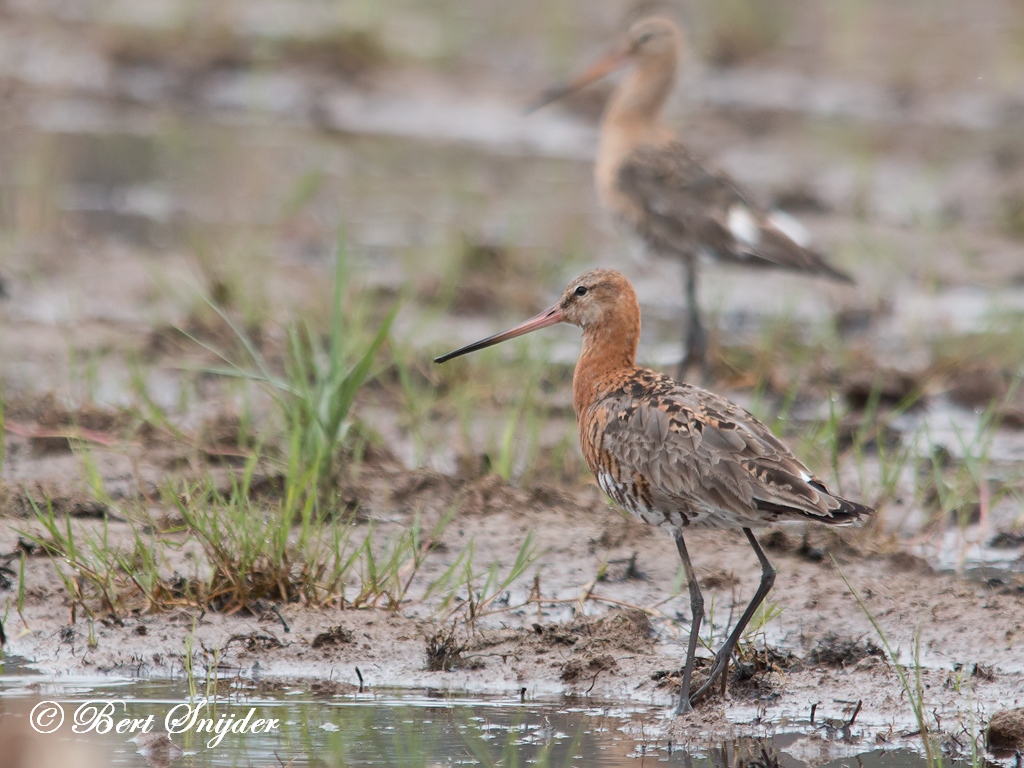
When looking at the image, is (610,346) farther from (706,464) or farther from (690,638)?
(690,638)

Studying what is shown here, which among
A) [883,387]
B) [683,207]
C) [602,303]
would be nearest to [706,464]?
[602,303]

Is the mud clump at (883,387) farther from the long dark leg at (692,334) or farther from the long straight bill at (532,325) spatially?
the long straight bill at (532,325)

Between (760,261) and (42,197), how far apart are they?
5223mm

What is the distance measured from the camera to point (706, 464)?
4777 millimetres

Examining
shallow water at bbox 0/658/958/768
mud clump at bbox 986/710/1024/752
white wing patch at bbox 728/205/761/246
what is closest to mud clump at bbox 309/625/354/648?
shallow water at bbox 0/658/958/768

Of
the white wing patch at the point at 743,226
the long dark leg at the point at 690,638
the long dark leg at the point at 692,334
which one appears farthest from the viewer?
the white wing patch at the point at 743,226

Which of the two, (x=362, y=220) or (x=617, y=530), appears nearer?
(x=617, y=530)

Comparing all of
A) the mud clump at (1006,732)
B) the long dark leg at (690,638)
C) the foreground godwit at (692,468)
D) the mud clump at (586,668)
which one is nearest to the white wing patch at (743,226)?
the foreground godwit at (692,468)

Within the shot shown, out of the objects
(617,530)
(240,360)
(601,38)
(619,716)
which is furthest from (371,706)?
(601,38)

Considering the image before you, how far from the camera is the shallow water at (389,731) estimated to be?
4375 millimetres

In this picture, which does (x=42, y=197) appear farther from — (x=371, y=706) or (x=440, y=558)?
(x=371, y=706)

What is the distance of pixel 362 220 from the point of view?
1186cm

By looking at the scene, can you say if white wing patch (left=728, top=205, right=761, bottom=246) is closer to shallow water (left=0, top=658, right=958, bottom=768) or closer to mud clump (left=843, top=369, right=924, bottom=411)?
mud clump (left=843, top=369, right=924, bottom=411)

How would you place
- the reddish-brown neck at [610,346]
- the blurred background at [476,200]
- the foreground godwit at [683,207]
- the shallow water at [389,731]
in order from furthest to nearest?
the foreground godwit at [683,207] < the blurred background at [476,200] < the reddish-brown neck at [610,346] < the shallow water at [389,731]
